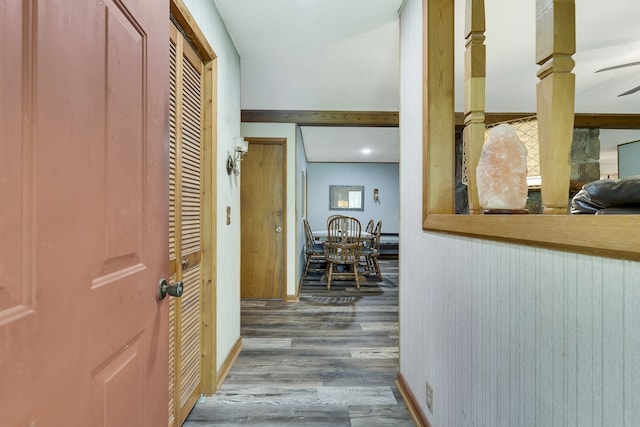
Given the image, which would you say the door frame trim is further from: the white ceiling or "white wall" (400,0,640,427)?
"white wall" (400,0,640,427)

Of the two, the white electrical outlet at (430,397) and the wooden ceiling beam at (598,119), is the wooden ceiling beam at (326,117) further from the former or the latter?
the white electrical outlet at (430,397)

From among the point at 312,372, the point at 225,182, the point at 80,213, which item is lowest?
the point at 312,372

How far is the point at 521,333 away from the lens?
2.64 ft

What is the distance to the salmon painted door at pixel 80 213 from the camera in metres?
0.47

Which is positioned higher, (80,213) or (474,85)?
(474,85)

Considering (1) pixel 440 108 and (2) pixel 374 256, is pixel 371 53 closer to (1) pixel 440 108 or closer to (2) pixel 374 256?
(1) pixel 440 108

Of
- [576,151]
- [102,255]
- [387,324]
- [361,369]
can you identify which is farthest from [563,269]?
[576,151]

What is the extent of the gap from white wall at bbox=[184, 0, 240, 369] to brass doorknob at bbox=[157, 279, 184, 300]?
1.05m

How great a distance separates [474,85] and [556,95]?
0.44 meters

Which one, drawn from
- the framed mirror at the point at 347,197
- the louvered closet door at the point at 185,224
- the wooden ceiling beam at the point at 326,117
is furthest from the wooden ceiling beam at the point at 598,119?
the framed mirror at the point at 347,197

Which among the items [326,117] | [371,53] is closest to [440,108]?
[371,53]

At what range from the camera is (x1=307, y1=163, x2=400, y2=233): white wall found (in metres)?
8.20

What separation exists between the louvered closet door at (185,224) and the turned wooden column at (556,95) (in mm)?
1405

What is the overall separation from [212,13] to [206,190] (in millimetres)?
1079
